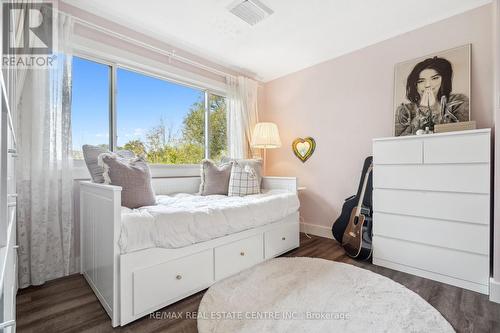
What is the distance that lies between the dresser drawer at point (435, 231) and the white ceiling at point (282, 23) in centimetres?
185

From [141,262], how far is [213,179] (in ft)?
4.22

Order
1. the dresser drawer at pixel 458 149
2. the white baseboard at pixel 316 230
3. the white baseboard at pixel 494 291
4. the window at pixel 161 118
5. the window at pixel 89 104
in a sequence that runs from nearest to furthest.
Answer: the white baseboard at pixel 494 291, the dresser drawer at pixel 458 149, the window at pixel 89 104, the window at pixel 161 118, the white baseboard at pixel 316 230

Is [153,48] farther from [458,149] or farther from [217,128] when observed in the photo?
[458,149]

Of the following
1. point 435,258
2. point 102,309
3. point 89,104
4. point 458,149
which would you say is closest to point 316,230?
point 435,258

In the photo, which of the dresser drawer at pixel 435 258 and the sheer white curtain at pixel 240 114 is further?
the sheer white curtain at pixel 240 114

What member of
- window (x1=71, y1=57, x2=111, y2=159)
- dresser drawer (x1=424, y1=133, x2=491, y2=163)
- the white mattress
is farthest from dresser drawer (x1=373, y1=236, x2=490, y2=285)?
window (x1=71, y1=57, x2=111, y2=159)

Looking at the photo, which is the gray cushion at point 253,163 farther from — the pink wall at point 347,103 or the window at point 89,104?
the window at point 89,104

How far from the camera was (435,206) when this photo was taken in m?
1.86

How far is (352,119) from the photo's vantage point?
276cm

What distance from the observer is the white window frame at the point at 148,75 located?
208cm

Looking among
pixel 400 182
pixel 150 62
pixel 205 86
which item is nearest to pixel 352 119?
pixel 400 182

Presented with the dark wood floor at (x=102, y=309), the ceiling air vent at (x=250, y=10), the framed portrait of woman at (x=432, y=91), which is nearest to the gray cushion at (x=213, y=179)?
the dark wood floor at (x=102, y=309)

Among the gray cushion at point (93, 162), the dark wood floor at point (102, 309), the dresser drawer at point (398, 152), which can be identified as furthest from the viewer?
the dresser drawer at point (398, 152)

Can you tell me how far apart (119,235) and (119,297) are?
35 centimetres
